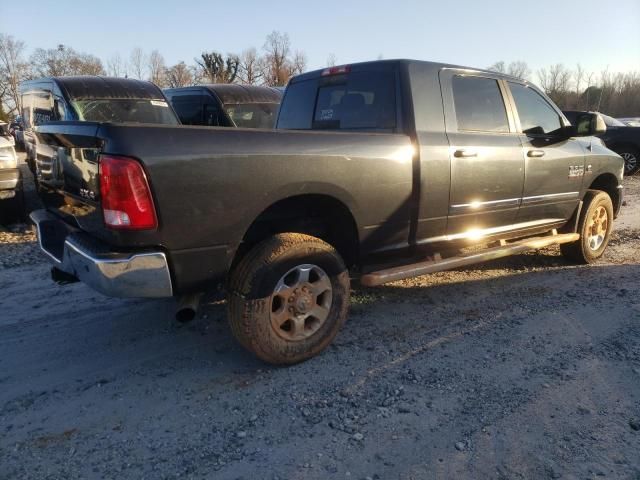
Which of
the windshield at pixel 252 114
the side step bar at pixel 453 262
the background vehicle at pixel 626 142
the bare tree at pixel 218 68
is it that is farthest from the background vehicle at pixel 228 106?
the bare tree at pixel 218 68

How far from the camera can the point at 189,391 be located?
2.88 metres

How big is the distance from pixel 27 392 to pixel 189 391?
94cm

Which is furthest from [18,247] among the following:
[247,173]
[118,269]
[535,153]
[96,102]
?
[535,153]

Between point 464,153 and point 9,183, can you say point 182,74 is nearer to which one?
point 9,183

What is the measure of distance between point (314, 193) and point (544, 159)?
2.57m

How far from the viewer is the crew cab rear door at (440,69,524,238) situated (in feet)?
12.4

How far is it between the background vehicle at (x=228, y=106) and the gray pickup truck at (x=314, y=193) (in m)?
4.20

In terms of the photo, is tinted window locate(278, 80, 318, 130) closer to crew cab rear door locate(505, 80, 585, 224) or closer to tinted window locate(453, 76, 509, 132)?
tinted window locate(453, 76, 509, 132)

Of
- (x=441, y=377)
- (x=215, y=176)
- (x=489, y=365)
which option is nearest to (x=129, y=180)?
(x=215, y=176)

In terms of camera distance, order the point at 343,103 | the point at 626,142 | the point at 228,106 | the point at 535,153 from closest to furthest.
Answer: the point at 343,103, the point at 535,153, the point at 228,106, the point at 626,142

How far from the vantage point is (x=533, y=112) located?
15.0 feet

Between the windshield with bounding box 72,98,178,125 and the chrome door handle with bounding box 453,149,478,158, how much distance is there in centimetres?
512

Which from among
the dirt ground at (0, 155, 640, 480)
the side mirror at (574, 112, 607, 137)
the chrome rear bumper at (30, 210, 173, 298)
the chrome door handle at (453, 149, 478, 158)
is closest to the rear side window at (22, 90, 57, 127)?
the dirt ground at (0, 155, 640, 480)

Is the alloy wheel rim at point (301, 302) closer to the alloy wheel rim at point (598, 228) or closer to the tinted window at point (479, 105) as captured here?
the tinted window at point (479, 105)
